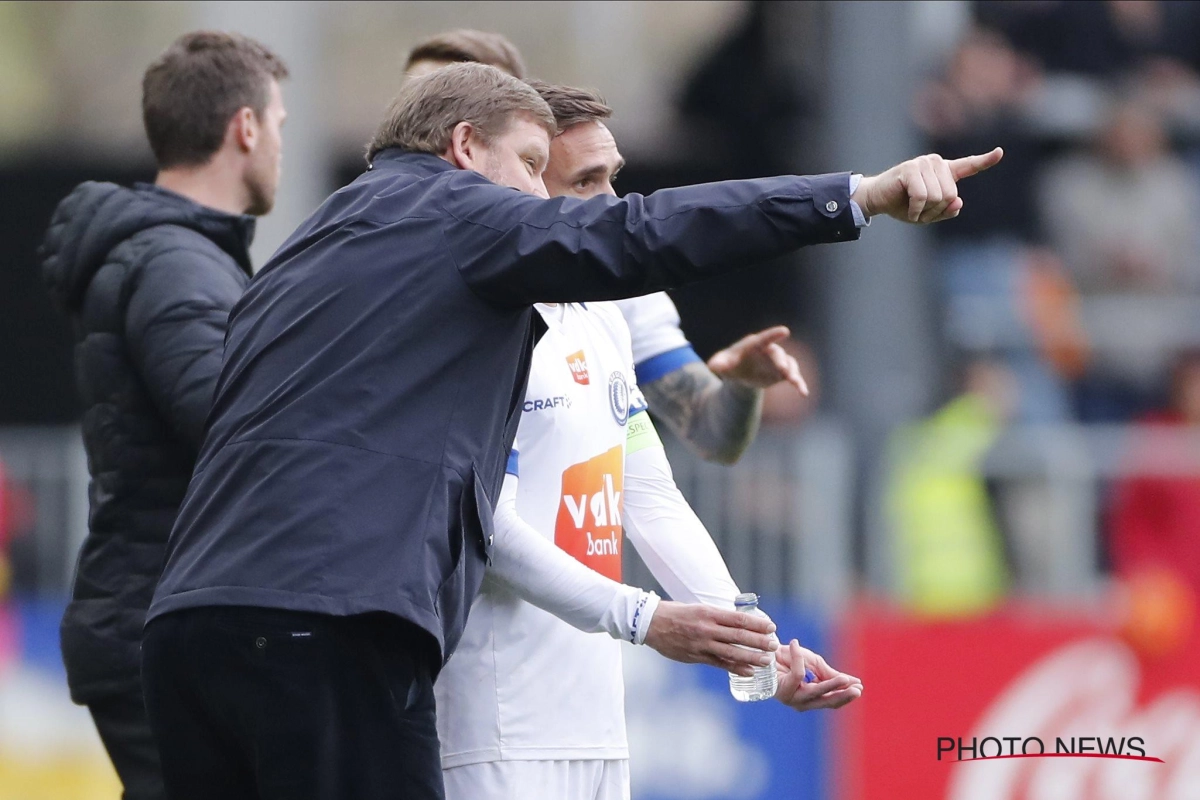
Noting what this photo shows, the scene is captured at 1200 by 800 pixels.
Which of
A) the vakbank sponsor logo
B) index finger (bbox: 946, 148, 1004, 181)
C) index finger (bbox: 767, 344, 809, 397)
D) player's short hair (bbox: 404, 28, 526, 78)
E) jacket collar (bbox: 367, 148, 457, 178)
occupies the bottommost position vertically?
the vakbank sponsor logo

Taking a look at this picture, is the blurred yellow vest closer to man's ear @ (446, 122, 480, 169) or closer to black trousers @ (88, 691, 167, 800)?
black trousers @ (88, 691, 167, 800)

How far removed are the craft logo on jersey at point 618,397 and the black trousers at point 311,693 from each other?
89 cm

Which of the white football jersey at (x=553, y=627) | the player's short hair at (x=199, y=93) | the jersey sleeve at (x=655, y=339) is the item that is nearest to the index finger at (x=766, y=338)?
the jersey sleeve at (x=655, y=339)

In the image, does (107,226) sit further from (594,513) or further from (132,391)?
(594,513)

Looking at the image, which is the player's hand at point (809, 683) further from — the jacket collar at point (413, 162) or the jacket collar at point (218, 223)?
the jacket collar at point (218, 223)

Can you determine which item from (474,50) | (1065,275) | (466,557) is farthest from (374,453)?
(1065,275)

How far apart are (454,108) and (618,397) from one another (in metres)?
0.80

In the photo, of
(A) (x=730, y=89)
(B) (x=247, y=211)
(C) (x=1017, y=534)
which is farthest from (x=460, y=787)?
(A) (x=730, y=89)

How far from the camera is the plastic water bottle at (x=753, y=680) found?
3.77m

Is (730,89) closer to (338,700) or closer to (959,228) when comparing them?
(959,228)

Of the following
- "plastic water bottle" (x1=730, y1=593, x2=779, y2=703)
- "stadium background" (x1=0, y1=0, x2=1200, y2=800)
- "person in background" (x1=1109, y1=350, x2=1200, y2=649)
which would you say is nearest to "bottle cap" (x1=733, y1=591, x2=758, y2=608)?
"plastic water bottle" (x1=730, y1=593, x2=779, y2=703)

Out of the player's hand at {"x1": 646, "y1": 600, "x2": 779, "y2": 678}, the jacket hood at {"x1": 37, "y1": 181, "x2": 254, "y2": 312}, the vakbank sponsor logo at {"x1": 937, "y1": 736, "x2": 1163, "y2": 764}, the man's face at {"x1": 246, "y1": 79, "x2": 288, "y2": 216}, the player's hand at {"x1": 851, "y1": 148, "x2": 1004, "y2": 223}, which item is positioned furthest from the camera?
the vakbank sponsor logo at {"x1": 937, "y1": 736, "x2": 1163, "y2": 764}

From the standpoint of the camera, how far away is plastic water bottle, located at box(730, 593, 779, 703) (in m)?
3.77

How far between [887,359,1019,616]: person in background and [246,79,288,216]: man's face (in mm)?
5488
